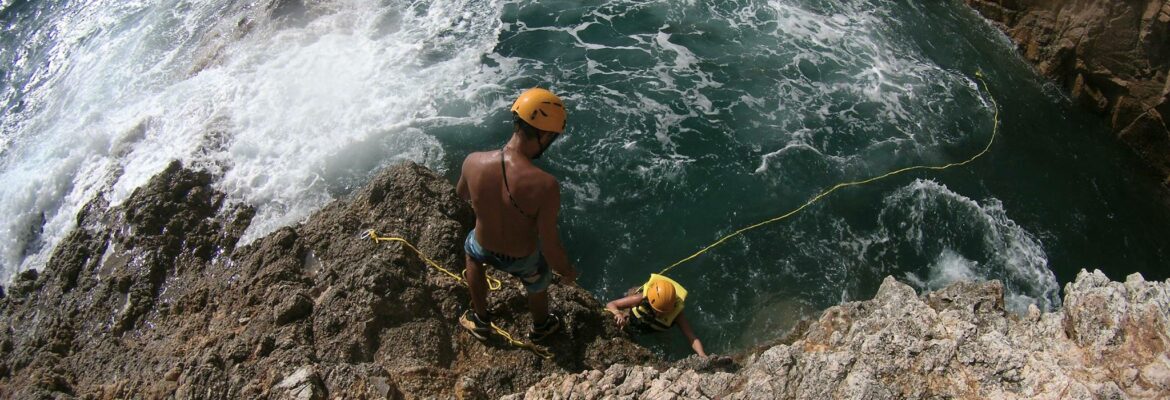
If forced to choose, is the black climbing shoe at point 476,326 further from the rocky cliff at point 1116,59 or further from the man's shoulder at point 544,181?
the rocky cliff at point 1116,59

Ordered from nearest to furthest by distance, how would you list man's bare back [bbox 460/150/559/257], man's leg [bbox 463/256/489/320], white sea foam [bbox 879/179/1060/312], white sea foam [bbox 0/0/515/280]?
man's bare back [bbox 460/150/559/257] < man's leg [bbox 463/256/489/320] < white sea foam [bbox 879/179/1060/312] < white sea foam [bbox 0/0/515/280]

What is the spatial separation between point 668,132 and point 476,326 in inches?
172

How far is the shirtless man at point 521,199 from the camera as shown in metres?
3.53

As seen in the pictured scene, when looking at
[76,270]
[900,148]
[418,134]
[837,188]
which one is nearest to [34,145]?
[76,270]

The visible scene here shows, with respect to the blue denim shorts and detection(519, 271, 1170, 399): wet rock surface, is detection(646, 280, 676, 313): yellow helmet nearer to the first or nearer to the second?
detection(519, 271, 1170, 399): wet rock surface

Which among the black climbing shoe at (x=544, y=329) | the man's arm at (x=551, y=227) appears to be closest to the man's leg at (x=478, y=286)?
the black climbing shoe at (x=544, y=329)

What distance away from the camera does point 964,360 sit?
151 inches

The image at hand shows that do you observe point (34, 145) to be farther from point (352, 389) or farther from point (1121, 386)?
point (1121, 386)

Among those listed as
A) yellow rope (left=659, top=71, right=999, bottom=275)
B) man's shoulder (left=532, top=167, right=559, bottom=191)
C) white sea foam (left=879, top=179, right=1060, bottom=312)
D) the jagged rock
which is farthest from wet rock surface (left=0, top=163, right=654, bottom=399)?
white sea foam (left=879, top=179, right=1060, bottom=312)

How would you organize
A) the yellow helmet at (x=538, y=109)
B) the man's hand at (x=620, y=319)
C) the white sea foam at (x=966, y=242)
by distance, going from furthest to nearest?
the white sea foam at (x=966, y=242), the man's hand at (x=620, y=319), the yellow helmet at (x=538, y=109)

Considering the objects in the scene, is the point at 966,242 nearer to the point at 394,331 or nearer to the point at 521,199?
the point at 521,199

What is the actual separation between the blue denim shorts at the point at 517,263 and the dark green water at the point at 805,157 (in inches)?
75.1

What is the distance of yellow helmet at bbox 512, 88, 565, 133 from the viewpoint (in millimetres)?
3465

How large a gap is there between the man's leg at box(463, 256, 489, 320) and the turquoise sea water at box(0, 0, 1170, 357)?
179cm
